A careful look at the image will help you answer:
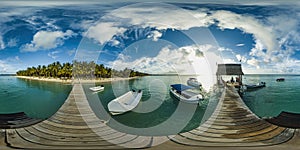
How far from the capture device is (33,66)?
179 inches

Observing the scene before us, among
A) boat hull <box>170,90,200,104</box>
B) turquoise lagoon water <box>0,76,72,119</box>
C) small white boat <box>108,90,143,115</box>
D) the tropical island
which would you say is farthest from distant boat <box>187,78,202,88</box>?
turquoise lagoon water <box>0,76,72,119</box>

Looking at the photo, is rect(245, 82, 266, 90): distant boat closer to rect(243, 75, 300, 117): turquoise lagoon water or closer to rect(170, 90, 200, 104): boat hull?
rect(243, 75, 300, 117): turquoise lagoon water

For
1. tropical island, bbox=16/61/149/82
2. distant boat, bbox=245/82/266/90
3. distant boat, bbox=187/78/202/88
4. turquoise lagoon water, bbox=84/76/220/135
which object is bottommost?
turquoise lagoon water, bbox=84/76/220/135

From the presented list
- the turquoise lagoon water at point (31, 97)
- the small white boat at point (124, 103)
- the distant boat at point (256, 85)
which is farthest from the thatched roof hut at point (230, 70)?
the turquoise lagoon water at point (31, 97)

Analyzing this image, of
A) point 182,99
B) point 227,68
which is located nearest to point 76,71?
point 182,99

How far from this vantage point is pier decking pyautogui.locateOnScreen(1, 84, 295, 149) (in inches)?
177

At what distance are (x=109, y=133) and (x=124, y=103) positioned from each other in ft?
1.33

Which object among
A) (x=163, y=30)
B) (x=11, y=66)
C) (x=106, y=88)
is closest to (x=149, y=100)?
(x=106, y=88)

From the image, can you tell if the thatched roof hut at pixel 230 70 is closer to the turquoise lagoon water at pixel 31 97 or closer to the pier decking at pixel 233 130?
the pier decking at pixel 233 130

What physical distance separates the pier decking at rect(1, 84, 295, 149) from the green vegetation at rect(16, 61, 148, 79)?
19 centimetres

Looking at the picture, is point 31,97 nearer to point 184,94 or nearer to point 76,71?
point 76,71

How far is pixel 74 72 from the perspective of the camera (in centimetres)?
460

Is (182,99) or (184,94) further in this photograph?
(182,99)

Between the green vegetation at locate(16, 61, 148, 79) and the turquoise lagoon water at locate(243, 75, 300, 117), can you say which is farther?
the turquoise lagoon water at locate(243, 75, 300, 117)
